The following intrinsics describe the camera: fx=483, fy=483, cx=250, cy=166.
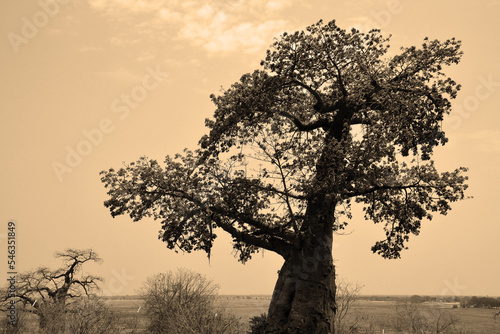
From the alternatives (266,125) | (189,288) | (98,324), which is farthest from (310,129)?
(189,288)

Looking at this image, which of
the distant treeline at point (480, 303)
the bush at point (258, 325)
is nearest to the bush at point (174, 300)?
the bush at point (258, 325)

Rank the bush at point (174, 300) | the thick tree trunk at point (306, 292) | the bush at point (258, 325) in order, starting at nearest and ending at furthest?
the thick tree trunk at point (306, 292), the bush at point (258, 325), the bush at point (174, 300)

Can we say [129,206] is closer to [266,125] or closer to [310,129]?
[266,125]

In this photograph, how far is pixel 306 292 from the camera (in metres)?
15.0

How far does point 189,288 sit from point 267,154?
20195 millimetres

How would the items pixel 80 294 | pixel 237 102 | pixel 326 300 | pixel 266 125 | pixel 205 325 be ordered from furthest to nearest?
pixel 80 294 < pixel 205 325 < pixel 266 125 < pixel 237 102 < pixel 326 300

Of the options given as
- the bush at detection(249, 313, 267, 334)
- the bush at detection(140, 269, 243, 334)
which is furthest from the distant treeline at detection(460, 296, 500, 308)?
the bush at detection(249, 313, 267, 334)

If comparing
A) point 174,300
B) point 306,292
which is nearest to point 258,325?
point 306,292

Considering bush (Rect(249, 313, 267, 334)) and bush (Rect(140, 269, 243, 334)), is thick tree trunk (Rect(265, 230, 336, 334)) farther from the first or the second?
bush (Rect(140, 269, 243, 334))

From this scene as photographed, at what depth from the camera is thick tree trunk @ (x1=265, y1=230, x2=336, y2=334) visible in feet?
48.0

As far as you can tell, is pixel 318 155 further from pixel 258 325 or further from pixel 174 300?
pixel 174 300

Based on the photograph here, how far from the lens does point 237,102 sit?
16.1 meters

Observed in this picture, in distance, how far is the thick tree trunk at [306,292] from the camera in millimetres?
14633

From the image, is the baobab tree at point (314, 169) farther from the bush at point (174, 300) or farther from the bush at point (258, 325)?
the bush at point (174, 300)
